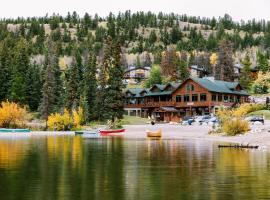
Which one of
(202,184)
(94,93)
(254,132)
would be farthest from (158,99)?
(202,184)

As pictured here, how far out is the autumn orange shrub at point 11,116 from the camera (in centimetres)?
8825

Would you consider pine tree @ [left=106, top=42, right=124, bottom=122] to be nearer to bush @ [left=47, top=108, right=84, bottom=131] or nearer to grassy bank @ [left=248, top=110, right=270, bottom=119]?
bush @ [left=47, top=108, right=84, bottom=131]

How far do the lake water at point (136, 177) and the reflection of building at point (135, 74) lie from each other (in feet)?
460

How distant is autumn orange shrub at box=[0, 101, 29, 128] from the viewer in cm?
8825

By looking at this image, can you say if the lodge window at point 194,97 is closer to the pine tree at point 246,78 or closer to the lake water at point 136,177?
the pine tree at point 246,78

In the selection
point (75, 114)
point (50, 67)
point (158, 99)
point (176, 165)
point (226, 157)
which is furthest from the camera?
point (158, 99)

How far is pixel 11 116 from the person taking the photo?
3506 inches

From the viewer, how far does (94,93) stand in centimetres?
10069

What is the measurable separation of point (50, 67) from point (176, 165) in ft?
257

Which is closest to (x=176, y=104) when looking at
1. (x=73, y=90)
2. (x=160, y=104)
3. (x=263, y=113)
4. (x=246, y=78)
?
(x=160, y=104)

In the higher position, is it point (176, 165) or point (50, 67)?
point (50, 67)

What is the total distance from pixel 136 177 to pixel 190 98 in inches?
3331

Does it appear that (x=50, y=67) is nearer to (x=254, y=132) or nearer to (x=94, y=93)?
(x=94, y=93)

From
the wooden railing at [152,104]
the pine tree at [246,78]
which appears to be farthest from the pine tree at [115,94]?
the pine tree at [246,78]
